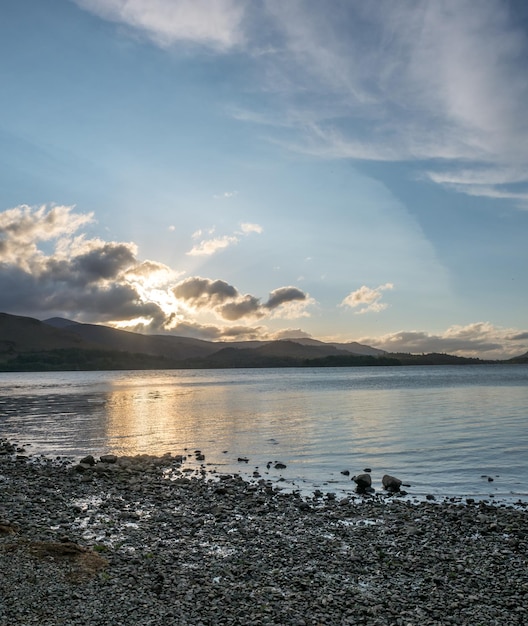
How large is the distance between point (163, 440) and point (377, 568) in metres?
31.5

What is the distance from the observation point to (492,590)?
12.4 meters

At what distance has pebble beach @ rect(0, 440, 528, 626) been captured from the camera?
1117 cm

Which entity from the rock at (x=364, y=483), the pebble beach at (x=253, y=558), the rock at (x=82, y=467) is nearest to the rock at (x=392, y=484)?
the rock at (x=364, y=483)

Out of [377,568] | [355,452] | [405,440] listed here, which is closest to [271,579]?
[377,568]

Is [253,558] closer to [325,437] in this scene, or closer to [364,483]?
[364,483]

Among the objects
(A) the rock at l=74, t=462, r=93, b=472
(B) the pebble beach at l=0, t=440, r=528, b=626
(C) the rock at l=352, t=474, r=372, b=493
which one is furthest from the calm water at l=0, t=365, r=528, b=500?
(A) the rock at l=74, t=462, r=93, b=472

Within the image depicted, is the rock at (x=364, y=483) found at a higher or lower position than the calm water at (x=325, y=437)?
higher

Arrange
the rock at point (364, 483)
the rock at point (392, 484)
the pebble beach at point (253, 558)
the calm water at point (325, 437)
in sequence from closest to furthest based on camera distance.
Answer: the pebble beach at point (253, 558)
the rock at point (392, 484)
the rock at point (364, 483)
the calm water at point (325, 437)

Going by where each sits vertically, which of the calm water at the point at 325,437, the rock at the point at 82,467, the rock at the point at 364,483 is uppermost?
the rock at the point at 364,483

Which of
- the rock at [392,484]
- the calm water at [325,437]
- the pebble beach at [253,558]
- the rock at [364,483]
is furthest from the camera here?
the calm water at [325,437]

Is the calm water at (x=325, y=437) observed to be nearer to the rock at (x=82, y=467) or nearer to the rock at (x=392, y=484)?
the rock at (x=392, y=484)

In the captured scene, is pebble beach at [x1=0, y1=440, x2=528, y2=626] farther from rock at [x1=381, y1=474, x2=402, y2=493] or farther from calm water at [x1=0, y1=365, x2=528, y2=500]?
calm water at [x1=0, y1=365, x2=528, y2=500]

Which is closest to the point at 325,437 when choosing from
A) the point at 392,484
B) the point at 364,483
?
the point at 364,483

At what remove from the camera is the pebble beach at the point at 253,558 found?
440 inches
